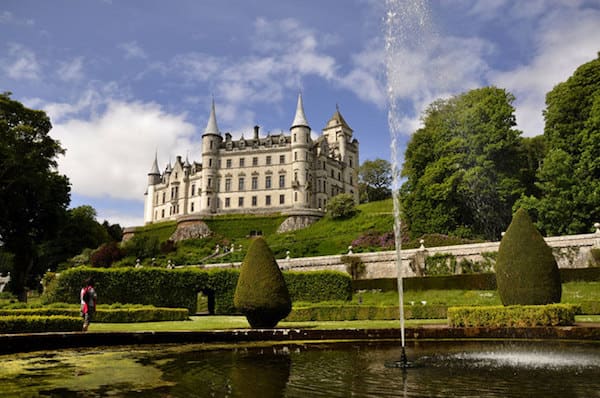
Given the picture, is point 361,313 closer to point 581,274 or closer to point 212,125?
point 581,274

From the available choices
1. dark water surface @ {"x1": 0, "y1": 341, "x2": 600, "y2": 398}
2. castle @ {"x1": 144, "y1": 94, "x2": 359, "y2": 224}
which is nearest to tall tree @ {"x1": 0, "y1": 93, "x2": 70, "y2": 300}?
castle @ {"x1": 144, "y1": 94, "x2": 359, "y2": 224}

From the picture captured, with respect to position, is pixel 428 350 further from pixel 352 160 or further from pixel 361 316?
pixel 352 160

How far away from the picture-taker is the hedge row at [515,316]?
1286 centimetres

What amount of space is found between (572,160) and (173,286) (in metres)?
29.2

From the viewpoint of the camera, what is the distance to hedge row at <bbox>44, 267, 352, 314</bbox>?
2527 cm

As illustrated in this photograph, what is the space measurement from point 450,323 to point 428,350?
430cm

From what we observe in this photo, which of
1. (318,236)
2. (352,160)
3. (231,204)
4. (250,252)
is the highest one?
(352,160)

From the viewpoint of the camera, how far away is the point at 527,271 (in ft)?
48.4

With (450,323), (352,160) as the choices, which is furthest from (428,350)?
(352,160)

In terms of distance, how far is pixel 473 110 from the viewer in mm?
41625

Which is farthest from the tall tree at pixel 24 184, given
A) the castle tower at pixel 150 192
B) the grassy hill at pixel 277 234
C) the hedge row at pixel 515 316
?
the castle tower at pixel 150 192

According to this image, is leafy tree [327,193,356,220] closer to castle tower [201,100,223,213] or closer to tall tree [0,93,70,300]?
castle tower [201,100,223,213]

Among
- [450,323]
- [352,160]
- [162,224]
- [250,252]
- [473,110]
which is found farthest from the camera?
[352,160]

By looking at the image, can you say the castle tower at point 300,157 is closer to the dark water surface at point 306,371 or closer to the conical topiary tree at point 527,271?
the conical topiary tree at point 527,271
